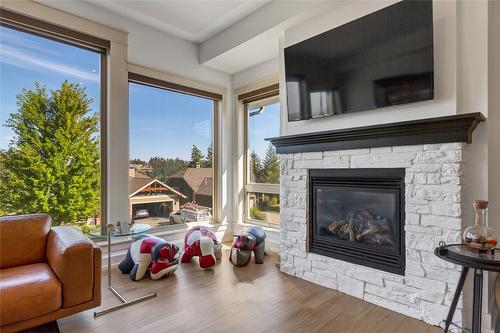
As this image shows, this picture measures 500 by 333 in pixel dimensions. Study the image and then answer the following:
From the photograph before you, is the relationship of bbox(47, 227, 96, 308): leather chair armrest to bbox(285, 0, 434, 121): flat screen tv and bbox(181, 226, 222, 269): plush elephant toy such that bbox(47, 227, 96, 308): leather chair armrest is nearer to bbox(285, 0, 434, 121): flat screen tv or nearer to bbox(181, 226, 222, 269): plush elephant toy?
bbox(181, 226, 222, 269): plush elephant toy

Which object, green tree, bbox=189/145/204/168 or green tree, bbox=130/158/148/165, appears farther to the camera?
green tree, bbox=189/145/204/168

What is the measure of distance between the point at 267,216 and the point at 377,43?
2671 mm

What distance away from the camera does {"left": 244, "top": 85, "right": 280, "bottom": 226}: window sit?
4070 millimetres

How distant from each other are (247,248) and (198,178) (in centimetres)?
146

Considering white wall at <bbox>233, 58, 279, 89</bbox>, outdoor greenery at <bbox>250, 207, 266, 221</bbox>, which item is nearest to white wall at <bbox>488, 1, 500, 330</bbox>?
white wall at <bbox>233, 58, 279, 89</bbox>

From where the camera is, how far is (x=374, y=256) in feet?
8.07

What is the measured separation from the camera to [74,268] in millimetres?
1997

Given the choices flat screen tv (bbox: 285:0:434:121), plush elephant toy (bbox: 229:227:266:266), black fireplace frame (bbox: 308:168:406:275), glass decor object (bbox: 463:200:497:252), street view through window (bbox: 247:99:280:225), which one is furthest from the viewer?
street view through window (bbox: 247:99:280:225)

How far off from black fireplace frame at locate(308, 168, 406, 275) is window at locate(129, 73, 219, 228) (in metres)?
1.96

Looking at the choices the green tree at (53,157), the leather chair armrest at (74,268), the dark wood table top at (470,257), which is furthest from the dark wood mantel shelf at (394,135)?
the green tree at (53,157)

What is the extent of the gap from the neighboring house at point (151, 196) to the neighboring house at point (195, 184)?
10 centimetres

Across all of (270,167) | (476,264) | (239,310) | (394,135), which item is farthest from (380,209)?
(270,167)

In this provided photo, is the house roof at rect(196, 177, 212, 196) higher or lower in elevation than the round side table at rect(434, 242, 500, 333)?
higher

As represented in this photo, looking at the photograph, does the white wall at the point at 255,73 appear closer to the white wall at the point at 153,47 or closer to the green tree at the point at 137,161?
the white wall at the point at 153,47
